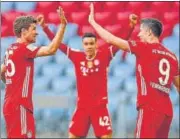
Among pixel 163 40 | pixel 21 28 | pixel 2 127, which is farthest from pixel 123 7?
pixel 21 28

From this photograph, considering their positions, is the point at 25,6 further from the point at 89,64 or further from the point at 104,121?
the point at 104,121

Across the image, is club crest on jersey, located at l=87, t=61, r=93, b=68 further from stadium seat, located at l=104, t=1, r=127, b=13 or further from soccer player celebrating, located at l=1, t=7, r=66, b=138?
stadium seat, located at l=104, t=1, r=127, b=13

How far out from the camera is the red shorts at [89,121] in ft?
31.0

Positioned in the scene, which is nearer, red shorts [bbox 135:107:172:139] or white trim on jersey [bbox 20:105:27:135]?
red shorts [bbox 135:107:172:139]

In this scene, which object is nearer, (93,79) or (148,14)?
(93,79)

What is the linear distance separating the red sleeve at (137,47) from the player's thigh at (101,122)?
201 centimetres

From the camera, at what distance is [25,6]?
1505cm

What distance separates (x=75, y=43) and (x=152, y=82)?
21.9ft

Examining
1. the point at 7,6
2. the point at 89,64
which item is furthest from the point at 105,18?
the point at 89,64

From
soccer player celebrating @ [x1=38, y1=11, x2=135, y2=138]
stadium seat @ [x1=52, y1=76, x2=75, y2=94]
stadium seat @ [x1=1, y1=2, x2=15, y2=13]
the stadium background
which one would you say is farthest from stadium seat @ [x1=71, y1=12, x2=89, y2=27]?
soccer player celebrating @ [x1=38, y1=11, x2=135, y2=138]

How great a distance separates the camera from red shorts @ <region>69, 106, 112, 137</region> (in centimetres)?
944

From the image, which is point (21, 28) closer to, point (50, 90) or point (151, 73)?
Answer: point (151, 73)

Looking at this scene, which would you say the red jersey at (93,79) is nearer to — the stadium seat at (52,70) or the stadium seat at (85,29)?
the stadium seat at (52,70)

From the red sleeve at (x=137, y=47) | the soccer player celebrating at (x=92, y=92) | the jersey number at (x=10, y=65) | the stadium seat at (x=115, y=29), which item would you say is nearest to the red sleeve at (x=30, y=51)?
the jersey number at (x=10, y=65)
